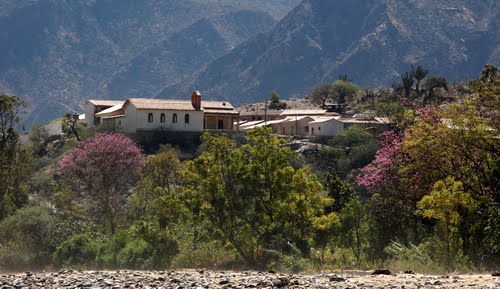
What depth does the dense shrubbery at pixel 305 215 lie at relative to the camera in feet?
112

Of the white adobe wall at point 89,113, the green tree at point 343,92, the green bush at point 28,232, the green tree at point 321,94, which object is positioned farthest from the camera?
the green tree at point 321,94

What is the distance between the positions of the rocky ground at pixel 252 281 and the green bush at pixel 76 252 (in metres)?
16.7

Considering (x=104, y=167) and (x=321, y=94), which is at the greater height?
(x=321, y=94)

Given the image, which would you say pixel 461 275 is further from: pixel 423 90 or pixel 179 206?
pixel 423 90

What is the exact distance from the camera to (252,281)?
88.2 ft

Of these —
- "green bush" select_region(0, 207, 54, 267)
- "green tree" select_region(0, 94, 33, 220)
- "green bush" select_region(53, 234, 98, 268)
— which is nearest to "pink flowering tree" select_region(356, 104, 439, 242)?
"green bush" select_region(53, 234, 98, 268)

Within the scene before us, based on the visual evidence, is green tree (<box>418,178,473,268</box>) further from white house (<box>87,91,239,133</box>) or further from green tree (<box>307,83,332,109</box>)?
green tree (<box>307,83,332,109</box>)

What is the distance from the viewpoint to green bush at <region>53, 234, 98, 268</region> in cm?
4750

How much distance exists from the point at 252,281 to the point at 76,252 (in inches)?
938

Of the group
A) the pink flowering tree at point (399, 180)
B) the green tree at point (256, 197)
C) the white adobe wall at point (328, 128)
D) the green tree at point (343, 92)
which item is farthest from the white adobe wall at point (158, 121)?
the pink flowering tree at point (399, 180)

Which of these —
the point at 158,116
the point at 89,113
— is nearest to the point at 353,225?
the point at 158,116

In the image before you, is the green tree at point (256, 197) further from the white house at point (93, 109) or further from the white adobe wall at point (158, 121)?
the white house at point (93, 109)

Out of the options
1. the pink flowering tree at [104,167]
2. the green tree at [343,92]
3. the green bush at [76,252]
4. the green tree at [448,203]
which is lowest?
the green bush at [76,252]

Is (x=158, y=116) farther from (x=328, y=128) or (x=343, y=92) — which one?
(x=343, y=92)
